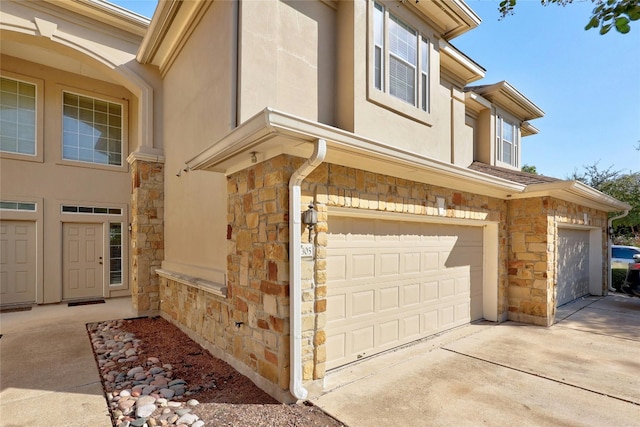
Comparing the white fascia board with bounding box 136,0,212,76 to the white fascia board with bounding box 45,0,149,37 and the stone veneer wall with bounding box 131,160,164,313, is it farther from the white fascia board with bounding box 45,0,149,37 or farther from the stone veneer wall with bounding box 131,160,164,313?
the stone veneer wall with bounding box 131,160,164,313

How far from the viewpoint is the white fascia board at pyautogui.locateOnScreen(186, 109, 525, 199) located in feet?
9.81

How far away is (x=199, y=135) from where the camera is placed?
5477mm

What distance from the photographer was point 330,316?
416cm

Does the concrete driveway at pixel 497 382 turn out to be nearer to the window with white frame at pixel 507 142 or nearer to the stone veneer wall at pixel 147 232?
the stone veneer wall at pixel 147 232

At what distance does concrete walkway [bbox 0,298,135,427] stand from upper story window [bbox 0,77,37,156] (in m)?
4.02

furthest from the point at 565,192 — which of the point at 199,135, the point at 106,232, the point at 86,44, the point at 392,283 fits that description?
the point at 106,232

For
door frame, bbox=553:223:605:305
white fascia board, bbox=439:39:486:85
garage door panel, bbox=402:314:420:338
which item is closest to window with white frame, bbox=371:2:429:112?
white fascia board, bbox=439:39:486:85

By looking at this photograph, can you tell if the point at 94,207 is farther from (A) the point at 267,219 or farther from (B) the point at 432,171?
(B) the point at 432,171

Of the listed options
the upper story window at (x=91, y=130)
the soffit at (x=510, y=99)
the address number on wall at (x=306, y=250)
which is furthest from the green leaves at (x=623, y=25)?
the upper story window at (x=91, y=130)

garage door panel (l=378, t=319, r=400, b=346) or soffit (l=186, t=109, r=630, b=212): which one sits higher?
soffit (l=186, t=109, r=630, b=212)

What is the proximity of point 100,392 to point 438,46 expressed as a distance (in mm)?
7843

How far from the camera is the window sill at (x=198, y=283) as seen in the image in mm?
4556

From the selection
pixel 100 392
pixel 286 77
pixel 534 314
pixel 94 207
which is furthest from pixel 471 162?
pixel 94 207

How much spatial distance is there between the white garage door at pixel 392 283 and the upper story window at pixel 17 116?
28.3 feet
